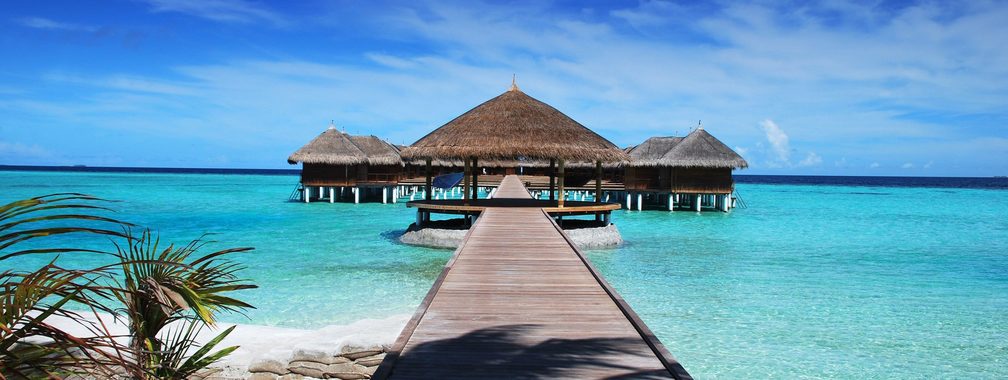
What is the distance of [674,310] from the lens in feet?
27.7

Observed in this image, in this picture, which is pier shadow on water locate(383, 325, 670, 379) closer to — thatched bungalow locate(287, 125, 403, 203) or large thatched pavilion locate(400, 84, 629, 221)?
large thatched pavilion locate(400, 84, 629, 221)

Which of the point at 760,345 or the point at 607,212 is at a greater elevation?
the point at 607,212

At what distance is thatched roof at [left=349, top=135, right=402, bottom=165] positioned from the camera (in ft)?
100

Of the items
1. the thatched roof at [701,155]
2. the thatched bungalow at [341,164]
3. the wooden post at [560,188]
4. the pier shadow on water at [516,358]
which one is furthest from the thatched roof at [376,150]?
the pier shadow on water at [516,358]

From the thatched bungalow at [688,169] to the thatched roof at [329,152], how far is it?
488 inches

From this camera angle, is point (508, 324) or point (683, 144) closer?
point (508, 324)

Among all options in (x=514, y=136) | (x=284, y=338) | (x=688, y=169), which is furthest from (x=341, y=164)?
(x=284, y=338)

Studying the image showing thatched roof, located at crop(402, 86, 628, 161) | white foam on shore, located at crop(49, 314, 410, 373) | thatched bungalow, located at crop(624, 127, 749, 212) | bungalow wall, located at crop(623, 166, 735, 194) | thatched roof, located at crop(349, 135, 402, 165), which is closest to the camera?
white foam on shore, located at crop(49, 314, 410, 373)

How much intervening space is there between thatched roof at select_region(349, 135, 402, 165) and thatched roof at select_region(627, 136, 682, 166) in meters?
11.5

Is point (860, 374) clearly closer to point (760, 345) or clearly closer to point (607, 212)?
point (760, 345)

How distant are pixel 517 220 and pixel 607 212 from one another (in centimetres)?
368


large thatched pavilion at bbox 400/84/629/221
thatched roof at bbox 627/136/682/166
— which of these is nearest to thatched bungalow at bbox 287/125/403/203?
thatched roof at bbox 627/136/682/166

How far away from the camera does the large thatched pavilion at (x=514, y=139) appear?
46.8ft

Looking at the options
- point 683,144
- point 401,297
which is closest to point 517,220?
point 401,297
